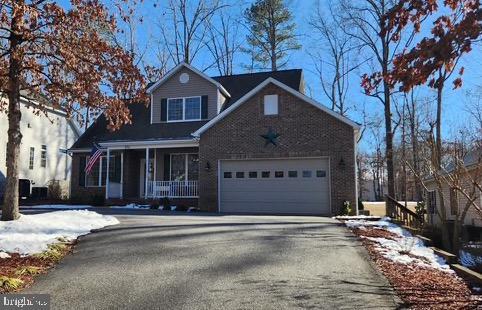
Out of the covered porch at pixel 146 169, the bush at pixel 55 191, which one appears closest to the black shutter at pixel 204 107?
the covered porch at pixel 146 169

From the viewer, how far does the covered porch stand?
78.4 feet

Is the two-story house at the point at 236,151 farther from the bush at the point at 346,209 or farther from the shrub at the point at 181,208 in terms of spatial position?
the shrub at the point at 181,208

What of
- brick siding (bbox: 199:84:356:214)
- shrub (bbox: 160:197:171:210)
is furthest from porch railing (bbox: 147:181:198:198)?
brick siding (bbox: 199:84:356:214)

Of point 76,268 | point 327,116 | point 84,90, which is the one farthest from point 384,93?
point 76,268

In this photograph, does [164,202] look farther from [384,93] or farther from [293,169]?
[384,93]

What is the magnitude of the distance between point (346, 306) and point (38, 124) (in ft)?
103

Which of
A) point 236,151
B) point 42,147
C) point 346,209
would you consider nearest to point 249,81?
point 236,151

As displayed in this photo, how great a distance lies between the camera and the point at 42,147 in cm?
3291

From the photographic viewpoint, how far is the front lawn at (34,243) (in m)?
7.11

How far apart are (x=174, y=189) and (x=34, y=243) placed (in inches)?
547

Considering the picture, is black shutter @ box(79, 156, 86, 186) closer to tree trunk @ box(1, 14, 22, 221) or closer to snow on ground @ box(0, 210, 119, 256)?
snow on ground @ box(0, 210, 119, 256)

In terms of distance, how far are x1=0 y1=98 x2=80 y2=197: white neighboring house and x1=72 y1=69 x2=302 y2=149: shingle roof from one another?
12.3ft

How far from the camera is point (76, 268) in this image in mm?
7734

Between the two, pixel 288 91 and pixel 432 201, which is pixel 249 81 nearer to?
pixel 288 91
